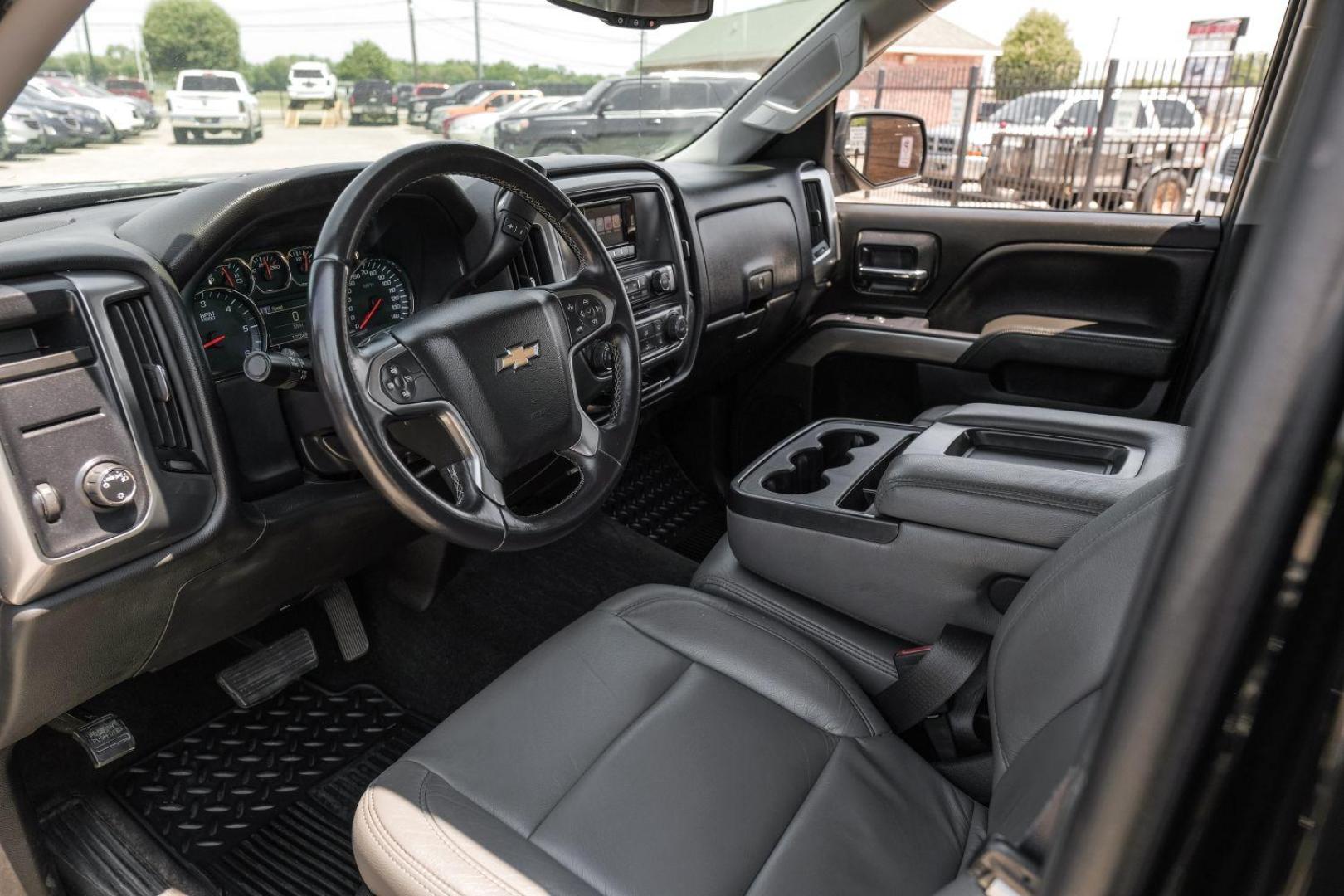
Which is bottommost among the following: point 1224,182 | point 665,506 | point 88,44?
point 665,506

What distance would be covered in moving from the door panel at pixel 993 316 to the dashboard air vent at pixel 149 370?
1.68 m

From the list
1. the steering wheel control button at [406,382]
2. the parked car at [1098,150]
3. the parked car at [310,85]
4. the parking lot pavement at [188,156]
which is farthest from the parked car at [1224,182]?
the parked car at [310,85]

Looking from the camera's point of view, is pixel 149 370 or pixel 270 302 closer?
pixel 149 370

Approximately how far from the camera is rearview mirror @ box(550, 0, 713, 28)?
4.63 ft

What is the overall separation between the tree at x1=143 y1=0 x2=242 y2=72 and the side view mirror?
147 cm

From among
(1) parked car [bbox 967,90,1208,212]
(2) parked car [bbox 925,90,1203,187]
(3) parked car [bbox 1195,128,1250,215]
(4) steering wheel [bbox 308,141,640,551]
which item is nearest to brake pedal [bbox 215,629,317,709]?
(4) steering wheel [bbox 308,141,640,551]

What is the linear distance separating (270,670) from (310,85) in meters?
1.33

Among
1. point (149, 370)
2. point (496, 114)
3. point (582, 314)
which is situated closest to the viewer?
point (149, 370)

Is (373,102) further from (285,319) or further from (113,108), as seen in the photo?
(285,319)

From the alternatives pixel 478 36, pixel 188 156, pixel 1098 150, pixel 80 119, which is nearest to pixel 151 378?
pixel 80 119

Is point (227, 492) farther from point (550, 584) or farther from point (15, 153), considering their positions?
point (550, 584)

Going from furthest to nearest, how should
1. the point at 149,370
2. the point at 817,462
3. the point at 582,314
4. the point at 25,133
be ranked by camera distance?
the point at 817,462 < the point at 582,314 < the point at 25,133 < the point at 149,370

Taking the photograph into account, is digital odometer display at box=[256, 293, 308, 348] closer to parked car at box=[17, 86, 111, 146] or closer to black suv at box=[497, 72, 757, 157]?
parked car at box=[17, 86, 111, 146]

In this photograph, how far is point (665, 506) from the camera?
2.53 metres
